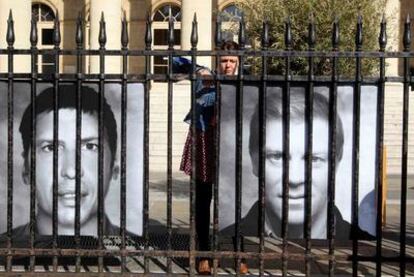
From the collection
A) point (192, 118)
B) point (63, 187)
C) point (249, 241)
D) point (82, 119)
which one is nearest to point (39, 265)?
point (63, 187)

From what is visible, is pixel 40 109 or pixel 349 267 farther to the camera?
pixel 349 267

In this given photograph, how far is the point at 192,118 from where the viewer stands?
5238 mm

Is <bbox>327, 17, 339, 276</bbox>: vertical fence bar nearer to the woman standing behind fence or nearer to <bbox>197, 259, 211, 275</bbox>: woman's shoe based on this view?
the woman standing behind fence

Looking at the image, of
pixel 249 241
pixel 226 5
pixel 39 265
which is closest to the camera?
pixel 39 265

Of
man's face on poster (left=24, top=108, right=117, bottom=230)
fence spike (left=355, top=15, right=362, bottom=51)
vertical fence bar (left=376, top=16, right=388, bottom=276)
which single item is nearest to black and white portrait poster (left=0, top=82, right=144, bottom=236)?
man's face on poster (left=24, top=108, right=117, bottom=230)

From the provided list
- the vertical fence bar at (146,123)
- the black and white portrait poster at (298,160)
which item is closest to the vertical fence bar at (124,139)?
the vertical fence bar at (146,123)

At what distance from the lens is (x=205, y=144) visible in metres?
5.75

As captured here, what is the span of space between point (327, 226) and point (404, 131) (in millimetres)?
940

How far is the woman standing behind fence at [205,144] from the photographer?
Answer: 5.58 m

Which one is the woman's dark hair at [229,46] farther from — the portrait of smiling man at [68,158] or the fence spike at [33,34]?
the fence spike at [33,34]

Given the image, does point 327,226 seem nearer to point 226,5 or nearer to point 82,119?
point 82,119

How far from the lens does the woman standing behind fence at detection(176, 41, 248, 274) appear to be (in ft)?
18.3

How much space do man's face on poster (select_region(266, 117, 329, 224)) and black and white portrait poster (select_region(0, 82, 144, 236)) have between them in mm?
1035

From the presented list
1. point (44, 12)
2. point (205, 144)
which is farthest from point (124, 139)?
point (44, 12)
